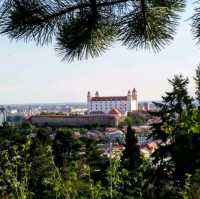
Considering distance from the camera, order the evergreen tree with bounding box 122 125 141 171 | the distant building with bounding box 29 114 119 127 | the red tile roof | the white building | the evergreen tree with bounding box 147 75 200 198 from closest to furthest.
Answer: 1. the evergreen tree with bounding box 147 75 200 198
2. the evergreen tree with bounding box 122 125 141 171
3. the distant building with bounding box 29 114 119 127
4. the white building
5. the red tile roof

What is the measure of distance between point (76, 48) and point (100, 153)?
29.2m

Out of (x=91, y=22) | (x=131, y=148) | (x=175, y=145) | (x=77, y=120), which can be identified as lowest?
(x=77, y=120)

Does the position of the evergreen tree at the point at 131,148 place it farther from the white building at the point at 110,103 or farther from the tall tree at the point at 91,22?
the white building at the point at 110,103

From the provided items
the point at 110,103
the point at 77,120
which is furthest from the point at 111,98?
the point at 77,120

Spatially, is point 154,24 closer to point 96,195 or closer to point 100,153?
point 96,195

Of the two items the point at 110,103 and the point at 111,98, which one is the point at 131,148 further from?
the point at 111,98

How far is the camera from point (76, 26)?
9.64 ft

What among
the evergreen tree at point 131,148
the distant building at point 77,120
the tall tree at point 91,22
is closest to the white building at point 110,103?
the distant building at point 77,120

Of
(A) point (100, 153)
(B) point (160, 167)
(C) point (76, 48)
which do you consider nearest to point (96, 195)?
(C) point (76, 48)

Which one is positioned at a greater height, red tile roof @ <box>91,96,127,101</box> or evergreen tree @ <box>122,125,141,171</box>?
red tile roof @ <box>91,96,127,101</box>

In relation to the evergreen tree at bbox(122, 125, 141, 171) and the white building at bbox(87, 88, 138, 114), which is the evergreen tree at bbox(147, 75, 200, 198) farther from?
the white building at bbox(87, 88, 138, 114)

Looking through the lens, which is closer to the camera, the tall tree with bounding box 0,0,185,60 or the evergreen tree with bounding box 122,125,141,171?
the tall tree with bounding box 0,0,185,60

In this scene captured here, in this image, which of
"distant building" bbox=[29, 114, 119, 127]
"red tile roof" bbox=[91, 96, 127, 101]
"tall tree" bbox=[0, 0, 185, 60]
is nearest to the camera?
"tall tree" bbox=[0, 0, 185, 60]

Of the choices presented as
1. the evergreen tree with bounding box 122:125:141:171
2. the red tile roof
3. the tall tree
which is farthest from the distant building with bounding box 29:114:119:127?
the tall tree
